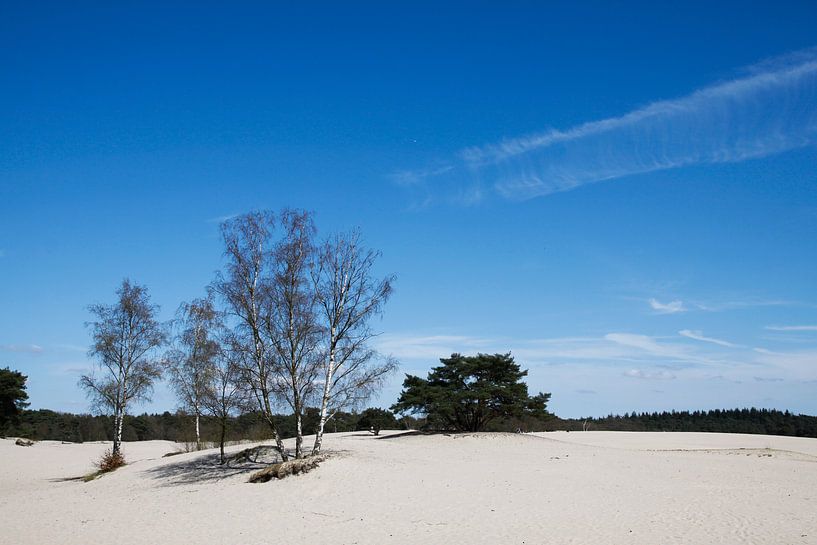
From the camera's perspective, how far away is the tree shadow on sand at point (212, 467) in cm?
2434

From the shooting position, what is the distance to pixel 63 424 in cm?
7962

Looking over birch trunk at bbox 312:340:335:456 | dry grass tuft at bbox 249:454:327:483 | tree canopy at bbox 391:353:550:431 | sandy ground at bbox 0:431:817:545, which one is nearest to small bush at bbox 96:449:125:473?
sandy ground at bbox 0:431:817:545

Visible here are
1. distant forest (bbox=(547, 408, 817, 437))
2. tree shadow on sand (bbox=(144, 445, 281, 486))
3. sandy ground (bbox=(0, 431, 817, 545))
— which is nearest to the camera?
sandy ground (bbox=(0, 431, 817, 545))

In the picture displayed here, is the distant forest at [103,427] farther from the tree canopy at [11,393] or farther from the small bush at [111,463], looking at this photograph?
the small bush at [111,463]

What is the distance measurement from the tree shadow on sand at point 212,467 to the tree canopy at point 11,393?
106 feet

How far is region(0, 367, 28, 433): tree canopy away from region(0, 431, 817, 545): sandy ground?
23.6 metres

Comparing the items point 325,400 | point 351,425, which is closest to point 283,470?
point 325,400

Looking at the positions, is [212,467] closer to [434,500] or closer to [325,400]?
[325,400]

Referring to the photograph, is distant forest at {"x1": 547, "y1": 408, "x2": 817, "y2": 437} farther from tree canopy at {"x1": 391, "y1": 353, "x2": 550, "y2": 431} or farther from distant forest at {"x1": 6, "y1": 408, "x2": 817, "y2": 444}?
tree canopy at {"x1": 391, "y1": 353, "x2": 550, "y2": 431}

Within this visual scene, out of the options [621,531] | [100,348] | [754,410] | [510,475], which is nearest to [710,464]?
[510,475]

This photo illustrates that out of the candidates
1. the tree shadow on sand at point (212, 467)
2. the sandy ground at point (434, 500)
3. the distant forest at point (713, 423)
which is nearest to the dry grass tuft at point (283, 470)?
the sandy ground at point (434, 500)

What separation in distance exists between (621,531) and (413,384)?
27.2 metres

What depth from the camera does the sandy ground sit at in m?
14.1

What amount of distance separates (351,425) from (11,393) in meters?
31.2
